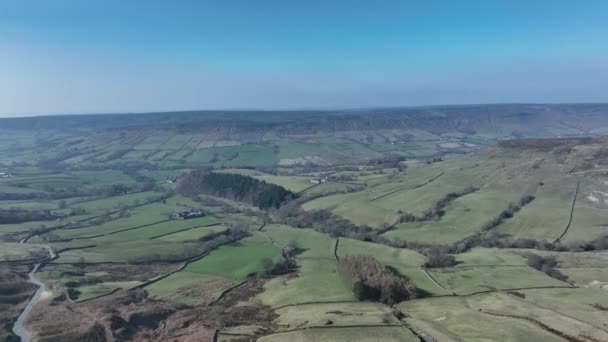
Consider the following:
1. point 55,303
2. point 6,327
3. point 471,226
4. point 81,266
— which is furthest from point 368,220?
point 6,327

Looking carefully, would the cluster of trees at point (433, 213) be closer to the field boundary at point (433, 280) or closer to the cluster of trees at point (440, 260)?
the cluster of trees at point (440, 260)

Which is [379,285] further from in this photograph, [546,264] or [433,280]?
[546,264]

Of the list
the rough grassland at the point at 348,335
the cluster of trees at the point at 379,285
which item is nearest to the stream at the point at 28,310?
the rough grassland at the point at 348,335

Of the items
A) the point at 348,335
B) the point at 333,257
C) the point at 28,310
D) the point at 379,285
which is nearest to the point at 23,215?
the point at 28,310

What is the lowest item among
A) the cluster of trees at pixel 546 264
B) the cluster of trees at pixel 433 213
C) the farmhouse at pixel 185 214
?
the farmhouse at pixel 185 214

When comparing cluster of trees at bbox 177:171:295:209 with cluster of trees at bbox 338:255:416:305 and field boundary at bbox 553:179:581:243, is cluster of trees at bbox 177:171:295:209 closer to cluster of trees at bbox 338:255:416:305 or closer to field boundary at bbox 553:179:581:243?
cluster of trees at bbox 338:255:416:305

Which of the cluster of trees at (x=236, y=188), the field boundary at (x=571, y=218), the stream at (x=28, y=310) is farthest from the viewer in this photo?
the cluster of trees at (x=236, y=188)
